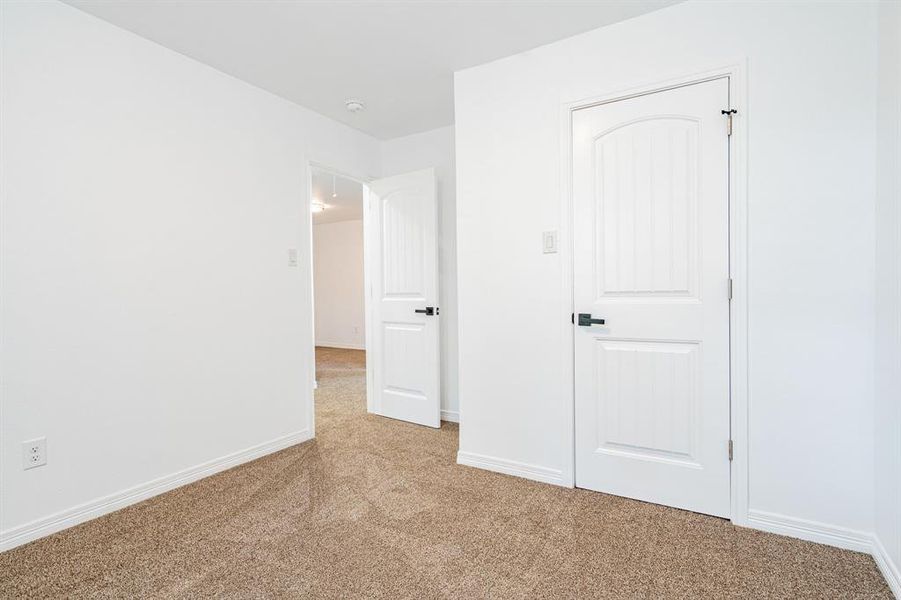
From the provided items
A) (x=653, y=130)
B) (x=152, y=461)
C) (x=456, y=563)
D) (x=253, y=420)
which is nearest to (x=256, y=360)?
(x=253, y=420)

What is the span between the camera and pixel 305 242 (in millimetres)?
3162

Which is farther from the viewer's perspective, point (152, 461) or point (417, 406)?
point (417, 406)

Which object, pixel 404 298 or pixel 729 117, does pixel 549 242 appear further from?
pixel 404 298

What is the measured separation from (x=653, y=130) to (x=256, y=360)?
2682 mm

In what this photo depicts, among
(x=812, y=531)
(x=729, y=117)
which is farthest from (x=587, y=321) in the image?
(x=812, y=531)

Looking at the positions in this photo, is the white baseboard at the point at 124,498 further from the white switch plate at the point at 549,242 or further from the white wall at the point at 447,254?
the white switch plate at the point at 549,242

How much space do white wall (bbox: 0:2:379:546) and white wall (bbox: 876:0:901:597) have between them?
3086mm

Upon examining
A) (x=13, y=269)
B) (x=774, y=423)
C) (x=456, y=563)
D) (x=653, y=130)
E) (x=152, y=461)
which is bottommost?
(x=456, y=563)

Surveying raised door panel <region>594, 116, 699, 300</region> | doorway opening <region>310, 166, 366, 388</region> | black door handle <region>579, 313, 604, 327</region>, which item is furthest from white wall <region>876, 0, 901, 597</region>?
doorway opening <region>310, 166, 366, 388</region>

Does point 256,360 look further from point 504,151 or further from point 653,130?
point 653,130

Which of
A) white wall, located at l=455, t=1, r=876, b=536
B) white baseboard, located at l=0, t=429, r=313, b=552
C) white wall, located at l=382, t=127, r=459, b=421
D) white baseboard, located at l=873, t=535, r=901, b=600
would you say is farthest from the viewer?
white wall, located at l=382, t=127, r=459, b=421

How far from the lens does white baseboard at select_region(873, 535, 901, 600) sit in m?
1.48

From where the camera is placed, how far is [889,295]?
158 cm

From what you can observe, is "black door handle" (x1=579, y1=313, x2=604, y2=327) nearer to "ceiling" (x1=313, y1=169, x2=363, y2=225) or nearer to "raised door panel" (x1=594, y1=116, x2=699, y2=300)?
"raised door panel" (x1=594, y1=116, x2=699, y2=300)
